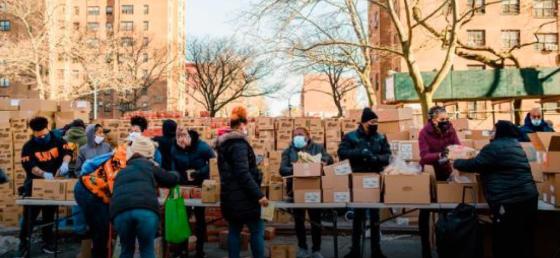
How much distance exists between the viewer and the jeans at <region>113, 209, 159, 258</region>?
201 inches

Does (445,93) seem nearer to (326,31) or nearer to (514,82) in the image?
(514,82)

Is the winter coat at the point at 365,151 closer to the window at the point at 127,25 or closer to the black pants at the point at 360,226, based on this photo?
the black pants at the point at 360,226

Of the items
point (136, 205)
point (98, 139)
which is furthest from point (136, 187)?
point (98, 139)

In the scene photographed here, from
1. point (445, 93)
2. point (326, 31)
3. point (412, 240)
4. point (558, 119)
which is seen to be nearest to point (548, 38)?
point (558, 119)

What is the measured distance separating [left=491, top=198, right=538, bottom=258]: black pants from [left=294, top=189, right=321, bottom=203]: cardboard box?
77.8 inches

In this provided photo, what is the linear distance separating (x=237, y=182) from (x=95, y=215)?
1585 millimetres

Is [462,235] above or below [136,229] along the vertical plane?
below

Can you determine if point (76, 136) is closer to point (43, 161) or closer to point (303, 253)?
point (43, 161)

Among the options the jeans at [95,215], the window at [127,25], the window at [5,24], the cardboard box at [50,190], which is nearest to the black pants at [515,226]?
the jeans at [95,215]

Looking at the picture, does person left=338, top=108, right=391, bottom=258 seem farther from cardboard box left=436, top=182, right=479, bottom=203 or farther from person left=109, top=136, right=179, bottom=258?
person left=109, top=136, right=179, bottom=258

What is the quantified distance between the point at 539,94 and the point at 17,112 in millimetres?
20840

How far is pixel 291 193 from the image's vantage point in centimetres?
719

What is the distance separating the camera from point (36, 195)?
7.40 metres

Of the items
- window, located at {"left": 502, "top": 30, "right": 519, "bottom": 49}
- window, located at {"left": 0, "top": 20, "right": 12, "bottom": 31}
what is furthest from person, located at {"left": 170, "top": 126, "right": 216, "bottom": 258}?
window, located at {"left": 0, "top": 20, "right": 12, "bottom": 31}
